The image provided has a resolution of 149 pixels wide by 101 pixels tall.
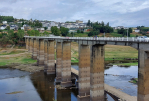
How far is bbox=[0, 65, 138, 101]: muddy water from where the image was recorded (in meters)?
38.8

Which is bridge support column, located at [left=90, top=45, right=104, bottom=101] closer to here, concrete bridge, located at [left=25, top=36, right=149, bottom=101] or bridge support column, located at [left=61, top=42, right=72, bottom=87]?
concrete bridge, located at [left=25, top=36, right=149, bottom=101]

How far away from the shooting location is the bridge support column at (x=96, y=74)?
31.7 meters

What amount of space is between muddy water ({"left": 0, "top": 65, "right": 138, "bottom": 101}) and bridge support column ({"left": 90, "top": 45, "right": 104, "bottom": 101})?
504 cm

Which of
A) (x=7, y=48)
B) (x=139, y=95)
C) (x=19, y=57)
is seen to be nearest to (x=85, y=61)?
(x=139, y=95)

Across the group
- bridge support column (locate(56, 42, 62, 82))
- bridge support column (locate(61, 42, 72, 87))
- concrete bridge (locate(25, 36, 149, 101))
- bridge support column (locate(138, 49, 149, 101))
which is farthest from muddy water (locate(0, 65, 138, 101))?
bridge support column (locate(138, 49, 149, 101))

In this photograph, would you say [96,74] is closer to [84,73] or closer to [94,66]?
[94,66]

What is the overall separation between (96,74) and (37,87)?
850 inches

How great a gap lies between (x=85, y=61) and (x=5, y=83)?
27.3 metres

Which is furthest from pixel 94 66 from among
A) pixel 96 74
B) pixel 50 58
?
pixel 50 58

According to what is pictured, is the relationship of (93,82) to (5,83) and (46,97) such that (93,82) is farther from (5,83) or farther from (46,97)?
(5,83)

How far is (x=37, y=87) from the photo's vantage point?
46.5 meters

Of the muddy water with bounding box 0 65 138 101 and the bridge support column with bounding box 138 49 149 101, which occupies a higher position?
the bridge support column with bounding box 138 49 149 101

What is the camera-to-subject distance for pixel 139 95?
72.7 feet

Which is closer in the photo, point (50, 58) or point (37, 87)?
point (37, 87)
